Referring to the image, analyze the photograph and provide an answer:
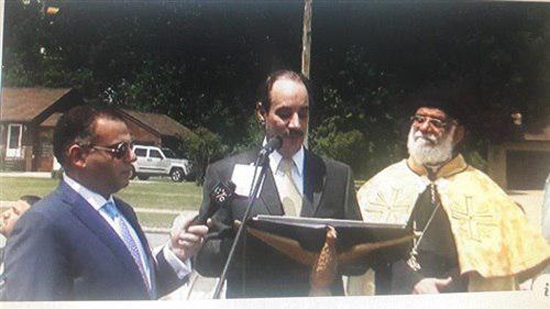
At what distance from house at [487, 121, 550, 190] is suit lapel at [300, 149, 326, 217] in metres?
0.60

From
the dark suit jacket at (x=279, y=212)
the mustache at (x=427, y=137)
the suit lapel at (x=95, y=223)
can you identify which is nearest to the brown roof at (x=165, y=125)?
the dark suit jacket at (x=279, y=212)

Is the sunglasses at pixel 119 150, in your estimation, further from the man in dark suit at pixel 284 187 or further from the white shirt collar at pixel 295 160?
the white shirt collar at pixel 295 160

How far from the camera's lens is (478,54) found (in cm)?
241

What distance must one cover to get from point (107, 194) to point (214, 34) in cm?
81

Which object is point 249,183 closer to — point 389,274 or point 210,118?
point 210,118

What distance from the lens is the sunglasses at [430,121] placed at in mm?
2250

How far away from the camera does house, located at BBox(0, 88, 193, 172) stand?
1.97 meters

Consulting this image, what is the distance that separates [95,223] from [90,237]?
1.4 inches

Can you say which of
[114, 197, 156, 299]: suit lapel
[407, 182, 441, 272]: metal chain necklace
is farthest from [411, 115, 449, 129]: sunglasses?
[114, 197, 156, 299]: suit lapel

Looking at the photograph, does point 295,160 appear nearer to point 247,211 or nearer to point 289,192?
point 289,192

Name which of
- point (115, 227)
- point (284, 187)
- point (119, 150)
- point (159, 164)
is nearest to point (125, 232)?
point (115, 227)

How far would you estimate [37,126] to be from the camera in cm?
198

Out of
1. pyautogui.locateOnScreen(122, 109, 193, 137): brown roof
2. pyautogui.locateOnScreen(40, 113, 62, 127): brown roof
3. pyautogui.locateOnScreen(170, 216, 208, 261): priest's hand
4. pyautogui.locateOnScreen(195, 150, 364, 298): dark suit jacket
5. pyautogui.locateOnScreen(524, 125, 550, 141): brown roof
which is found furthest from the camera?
pyautogui.locateOnScreen(524, 125, 550, 141): brown roof

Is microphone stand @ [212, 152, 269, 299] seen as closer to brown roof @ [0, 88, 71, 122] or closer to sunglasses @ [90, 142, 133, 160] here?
sunglasses @ [90, 142, 133, 160]
